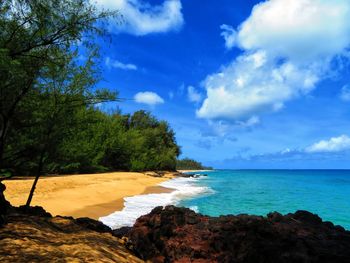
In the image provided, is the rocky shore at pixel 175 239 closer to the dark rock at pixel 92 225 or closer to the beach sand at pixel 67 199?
the dark rock at pixel 92 225

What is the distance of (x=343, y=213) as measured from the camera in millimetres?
24828

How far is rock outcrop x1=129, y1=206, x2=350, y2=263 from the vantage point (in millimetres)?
6887

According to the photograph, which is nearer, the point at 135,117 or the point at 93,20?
the point at 93,20

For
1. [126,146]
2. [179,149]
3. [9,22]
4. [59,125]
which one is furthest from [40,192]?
[179,149]

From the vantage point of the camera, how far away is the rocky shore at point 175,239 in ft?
20.0

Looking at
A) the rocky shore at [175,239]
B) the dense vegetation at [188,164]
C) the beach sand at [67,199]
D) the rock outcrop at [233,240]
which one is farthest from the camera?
the dense vegetation at [188,164]

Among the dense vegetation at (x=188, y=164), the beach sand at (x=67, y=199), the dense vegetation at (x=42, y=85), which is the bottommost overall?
the beach sand at (x=67, y=199)

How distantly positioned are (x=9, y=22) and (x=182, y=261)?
230 inches

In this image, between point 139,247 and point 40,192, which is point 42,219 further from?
point 40,192

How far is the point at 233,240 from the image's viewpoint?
729cm

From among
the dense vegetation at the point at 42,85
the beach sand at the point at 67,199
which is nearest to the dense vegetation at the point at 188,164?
the beach sand at the point at 67,199

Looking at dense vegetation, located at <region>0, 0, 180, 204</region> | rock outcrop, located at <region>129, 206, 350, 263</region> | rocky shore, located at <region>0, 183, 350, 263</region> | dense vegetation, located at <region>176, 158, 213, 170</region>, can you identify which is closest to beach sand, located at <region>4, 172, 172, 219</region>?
dense vegetation, located at <region>0, 0, 180, 204</region>

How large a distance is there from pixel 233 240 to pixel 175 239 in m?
1.28

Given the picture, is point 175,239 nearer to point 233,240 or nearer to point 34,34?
point 233,240
